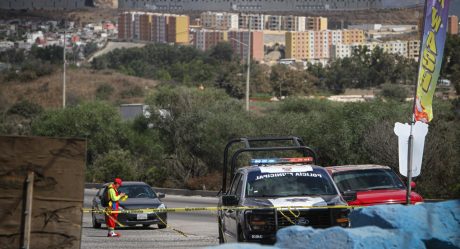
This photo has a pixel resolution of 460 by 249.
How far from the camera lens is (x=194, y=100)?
66.4 meters

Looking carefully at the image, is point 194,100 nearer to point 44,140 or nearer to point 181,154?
point 181,154

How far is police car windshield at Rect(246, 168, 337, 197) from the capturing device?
15656mm

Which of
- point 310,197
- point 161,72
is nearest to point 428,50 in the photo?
point 310,197

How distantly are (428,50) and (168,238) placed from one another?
882 centimetres

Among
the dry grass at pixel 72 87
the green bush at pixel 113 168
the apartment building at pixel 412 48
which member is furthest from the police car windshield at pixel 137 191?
the apartment building at pixel 412 48

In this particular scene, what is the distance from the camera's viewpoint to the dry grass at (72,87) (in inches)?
5212

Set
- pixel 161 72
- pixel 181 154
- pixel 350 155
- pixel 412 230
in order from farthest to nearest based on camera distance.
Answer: pixel 161 72, pixel 181 154, pixel 350 155, pixel 412 230

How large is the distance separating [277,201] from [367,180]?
530 centimetres

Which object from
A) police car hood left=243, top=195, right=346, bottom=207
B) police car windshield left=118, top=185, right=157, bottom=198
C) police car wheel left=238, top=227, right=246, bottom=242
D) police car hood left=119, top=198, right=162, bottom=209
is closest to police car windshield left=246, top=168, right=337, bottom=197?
police car hood left=243, top=195, right=346, bottom=207

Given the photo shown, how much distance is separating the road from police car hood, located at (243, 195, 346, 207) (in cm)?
431

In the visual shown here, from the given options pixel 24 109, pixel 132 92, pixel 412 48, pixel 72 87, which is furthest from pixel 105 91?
pixel 412 48

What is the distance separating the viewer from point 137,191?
27.8 m

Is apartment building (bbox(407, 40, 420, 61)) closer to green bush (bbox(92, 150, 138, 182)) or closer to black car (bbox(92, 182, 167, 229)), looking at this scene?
green bush (bbox(92, 150, 138, 182))

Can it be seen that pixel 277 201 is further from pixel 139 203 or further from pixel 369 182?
pixel 139 203
